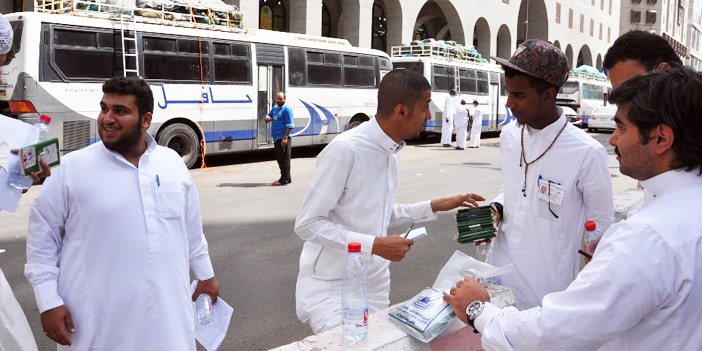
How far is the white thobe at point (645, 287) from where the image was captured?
1568mm

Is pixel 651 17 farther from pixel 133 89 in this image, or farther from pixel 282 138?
pixel 133 89

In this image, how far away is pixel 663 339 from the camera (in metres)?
1.64

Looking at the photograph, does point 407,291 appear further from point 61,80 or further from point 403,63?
point 403,63

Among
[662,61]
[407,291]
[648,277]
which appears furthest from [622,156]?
[407,291]

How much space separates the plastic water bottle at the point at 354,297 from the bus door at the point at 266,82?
12920 mm

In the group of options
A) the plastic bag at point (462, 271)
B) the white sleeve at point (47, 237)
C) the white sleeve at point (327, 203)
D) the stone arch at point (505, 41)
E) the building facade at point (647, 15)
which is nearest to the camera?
the white sleeve at point (47, 237)

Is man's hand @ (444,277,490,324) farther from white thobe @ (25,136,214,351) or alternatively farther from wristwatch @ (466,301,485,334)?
white thobe @ (25,136,214,351)

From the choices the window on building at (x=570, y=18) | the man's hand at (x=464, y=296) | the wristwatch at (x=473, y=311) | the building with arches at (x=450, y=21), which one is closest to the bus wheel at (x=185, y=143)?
the building with arches at (x=450, y=21)

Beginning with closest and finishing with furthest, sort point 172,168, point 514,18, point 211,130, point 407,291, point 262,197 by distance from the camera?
point 172,168
point 407,291
point 262,197
point 211,130
point 514,18

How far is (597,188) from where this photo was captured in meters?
2.94

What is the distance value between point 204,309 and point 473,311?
1595 mm

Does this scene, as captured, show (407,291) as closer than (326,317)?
No

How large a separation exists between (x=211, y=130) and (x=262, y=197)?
14.1ft

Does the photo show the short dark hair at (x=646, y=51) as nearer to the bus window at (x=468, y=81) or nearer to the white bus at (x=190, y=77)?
the white bus at (x=190, y=77)
